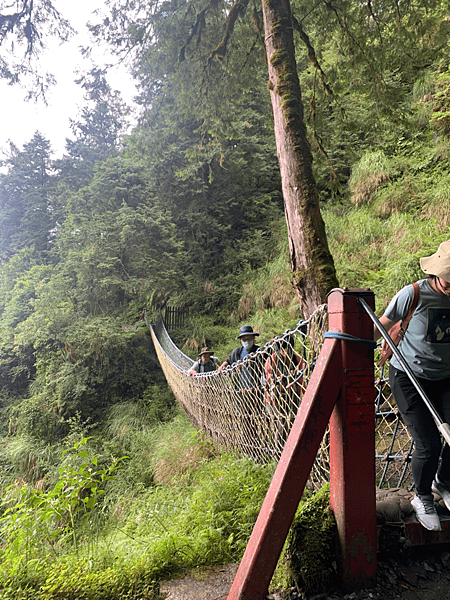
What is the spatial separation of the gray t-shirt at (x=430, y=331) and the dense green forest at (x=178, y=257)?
0.81 m

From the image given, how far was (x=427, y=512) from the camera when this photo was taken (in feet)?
3.60

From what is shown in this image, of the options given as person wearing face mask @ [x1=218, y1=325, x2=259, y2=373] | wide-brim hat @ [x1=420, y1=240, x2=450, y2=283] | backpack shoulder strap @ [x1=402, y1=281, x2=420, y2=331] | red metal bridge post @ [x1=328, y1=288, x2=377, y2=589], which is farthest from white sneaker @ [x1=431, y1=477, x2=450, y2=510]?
person wearing face mask @ [x1=218, y1=325, x2=259, y2=373]

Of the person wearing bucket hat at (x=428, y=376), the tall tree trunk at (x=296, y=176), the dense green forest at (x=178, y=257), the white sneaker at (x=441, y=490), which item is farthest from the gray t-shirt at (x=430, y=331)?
the tall tree trunk at (x=296, y=176)

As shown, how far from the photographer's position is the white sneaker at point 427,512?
107 centimetres

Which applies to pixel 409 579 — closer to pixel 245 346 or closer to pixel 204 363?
pixel 245 346

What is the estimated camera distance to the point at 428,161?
598cm

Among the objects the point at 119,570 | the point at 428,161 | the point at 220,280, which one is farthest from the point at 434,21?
the point at 220,280

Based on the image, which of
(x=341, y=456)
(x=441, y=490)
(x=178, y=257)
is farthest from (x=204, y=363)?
(x=178, y=257)

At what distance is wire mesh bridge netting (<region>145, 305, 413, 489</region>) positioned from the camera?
4.64ft

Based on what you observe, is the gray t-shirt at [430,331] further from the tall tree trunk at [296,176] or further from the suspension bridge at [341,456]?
the tall tree trunk at [296,176]

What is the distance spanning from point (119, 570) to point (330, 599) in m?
0.71

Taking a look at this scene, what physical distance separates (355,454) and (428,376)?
0.41m

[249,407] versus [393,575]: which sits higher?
[249,407]

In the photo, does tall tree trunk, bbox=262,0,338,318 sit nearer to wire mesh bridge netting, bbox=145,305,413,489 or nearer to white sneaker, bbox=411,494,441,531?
wire mesh bridge netting, bbox=145,305,413,489
